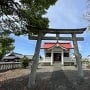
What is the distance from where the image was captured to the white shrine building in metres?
32.4

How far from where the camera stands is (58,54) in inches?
1329

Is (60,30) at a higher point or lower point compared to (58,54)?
lower

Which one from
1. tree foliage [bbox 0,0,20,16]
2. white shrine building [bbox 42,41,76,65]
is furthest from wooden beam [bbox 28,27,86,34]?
white shrine building [bbox 42,41,76,65]

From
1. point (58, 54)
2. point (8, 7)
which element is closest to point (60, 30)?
point (8, 7)

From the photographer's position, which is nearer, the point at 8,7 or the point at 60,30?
the point at 8,7

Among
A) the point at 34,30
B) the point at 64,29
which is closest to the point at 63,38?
the point at 64,29

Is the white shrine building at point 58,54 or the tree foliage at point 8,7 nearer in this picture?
the tree foliage at point 8,7

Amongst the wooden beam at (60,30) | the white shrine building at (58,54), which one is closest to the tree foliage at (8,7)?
the wooden beam at (60,30)

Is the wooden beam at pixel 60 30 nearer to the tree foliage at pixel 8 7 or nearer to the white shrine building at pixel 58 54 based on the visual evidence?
the tree foliage at pixel 8 7

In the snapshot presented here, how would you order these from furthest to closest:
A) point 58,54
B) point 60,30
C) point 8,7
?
point 58,54
point 60,30
point 8,7

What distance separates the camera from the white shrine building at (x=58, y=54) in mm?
32375

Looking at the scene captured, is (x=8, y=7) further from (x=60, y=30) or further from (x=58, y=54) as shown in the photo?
(x=58, y=54)

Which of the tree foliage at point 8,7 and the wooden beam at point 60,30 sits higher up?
the tree foliage at point 8,7

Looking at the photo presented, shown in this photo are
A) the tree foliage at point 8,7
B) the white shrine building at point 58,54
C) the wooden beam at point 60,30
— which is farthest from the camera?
the white shrine building at point 58,54
